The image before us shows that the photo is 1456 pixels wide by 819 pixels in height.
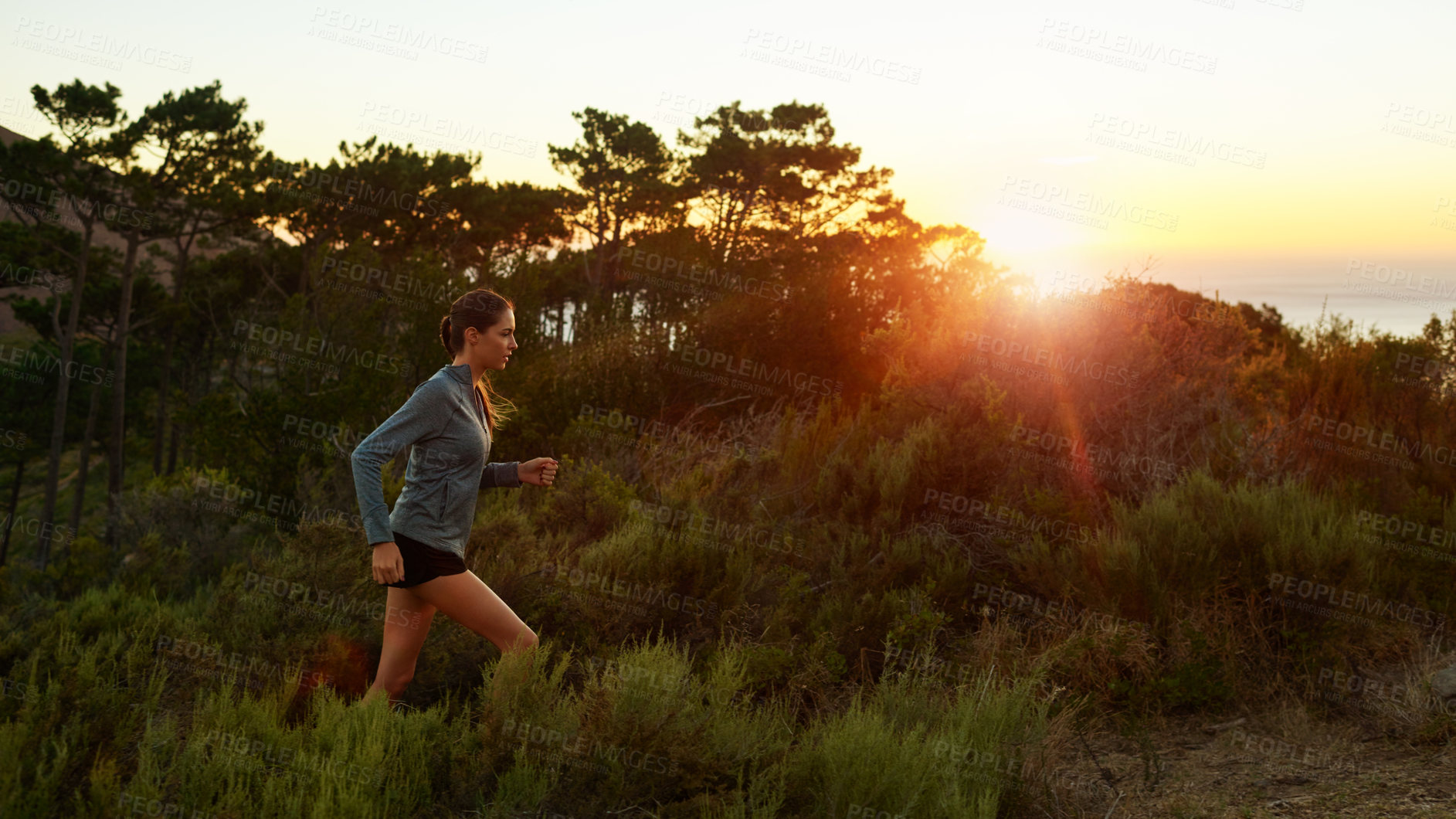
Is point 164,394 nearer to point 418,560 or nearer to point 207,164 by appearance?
point 207,164

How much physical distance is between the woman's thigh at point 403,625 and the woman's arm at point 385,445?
31 centimetres

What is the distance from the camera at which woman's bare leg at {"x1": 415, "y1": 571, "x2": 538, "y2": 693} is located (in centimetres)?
346

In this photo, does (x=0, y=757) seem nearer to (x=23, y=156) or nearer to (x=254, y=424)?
(x=254, y=424)

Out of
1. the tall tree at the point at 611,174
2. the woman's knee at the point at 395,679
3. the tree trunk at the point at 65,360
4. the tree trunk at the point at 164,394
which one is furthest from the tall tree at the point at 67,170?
the woman's knee at the point at 395,679

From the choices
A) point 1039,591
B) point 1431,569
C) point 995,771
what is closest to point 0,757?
point 995,771

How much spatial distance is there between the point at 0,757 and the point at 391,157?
96.3ft

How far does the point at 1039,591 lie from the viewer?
18.4 ft

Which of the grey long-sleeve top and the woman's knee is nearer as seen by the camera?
the grey long-sleeve top

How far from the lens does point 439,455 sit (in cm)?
342

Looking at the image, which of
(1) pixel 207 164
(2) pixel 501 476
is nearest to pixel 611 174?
(1) pixel 207 164

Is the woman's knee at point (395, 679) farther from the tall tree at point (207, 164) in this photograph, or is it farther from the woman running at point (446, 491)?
the tall tree at point (207, 164)

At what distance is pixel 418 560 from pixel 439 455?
41 centimetres

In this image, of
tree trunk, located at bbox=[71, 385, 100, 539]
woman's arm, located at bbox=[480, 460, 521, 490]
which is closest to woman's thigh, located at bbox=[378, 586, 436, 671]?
woman's arm, located at bbox=[480, 460, 521, 490]

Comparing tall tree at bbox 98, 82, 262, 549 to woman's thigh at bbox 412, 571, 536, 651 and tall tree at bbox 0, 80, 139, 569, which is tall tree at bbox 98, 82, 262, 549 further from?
woman's thigh at bbox 412, 571, 536, 651
